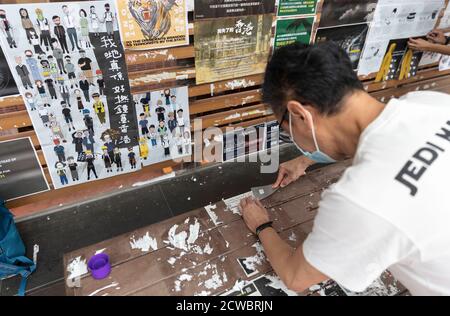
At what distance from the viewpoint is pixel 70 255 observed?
1.29 meters

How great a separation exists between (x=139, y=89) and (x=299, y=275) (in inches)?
64.2

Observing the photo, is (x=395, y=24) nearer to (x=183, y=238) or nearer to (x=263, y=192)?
(x=263, y=192)

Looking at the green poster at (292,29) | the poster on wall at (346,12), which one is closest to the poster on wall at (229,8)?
the green poster at (292,29)

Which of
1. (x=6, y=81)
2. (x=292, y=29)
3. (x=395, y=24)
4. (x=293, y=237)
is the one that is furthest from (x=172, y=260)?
(x=395, y=24)

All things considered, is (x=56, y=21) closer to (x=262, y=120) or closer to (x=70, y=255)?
(x=70, y=255)

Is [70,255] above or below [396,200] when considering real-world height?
below

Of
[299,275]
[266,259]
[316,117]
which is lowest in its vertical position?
[266,259]

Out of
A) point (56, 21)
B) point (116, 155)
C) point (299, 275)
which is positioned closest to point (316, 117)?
point (299, 275)

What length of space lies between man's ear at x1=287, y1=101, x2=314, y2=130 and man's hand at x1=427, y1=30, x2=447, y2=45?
2.81 metres

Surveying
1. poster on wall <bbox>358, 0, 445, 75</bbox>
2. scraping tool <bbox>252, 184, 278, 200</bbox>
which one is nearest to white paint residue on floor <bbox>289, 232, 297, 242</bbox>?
scraping tool <bbox>252, 184, 278, 200</bbox>

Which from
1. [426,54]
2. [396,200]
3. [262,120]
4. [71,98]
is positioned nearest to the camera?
[396,200]

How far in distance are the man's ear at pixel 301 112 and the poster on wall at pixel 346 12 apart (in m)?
1.74

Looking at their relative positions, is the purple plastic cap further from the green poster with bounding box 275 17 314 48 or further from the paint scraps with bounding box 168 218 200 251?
the green poster with bounding box 275 17 314 48

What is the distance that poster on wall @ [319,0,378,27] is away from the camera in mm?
2393
